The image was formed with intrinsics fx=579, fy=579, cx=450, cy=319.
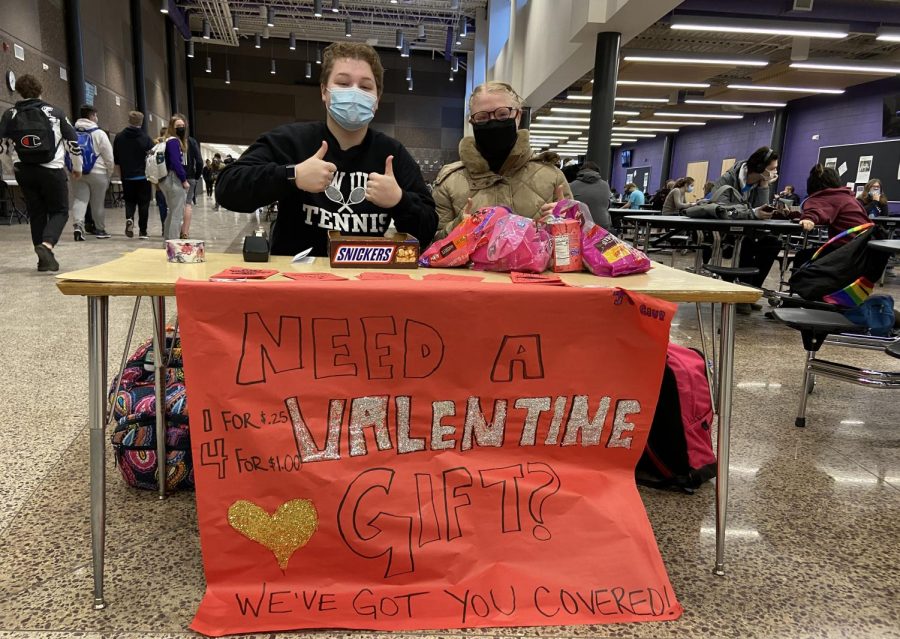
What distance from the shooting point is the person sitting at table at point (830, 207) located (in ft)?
13.7

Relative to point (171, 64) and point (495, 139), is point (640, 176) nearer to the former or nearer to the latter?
point (171, 64)

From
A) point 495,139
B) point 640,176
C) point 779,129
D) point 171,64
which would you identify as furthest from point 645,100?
point 495,139

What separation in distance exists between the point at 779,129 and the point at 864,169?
299 cm

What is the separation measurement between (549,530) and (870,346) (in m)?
1.94

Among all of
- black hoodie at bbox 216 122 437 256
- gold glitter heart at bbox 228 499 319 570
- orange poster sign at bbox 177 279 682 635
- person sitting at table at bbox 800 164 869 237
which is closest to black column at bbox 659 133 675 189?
person sitting at table at bbox 800 164 869 237

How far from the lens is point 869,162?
12352mm

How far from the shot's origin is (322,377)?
1244mm

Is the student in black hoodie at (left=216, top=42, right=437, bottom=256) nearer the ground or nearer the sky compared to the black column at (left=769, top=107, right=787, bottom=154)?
nearer the ground

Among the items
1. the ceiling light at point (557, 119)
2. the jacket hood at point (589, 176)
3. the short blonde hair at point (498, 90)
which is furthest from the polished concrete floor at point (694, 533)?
the ceiling light at point (557, 119)

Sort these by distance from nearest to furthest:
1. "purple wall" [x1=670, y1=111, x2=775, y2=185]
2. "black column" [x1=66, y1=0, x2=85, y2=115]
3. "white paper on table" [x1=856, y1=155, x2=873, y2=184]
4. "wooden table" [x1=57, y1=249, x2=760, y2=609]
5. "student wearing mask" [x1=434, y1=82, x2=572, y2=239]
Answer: "wooden table" [x1=57, y1=249, x2=760, y2=609], "student wearing mask" [x1=434, y1=82, x2=572, y2=239], "black column" [x1=66, y1=0, x2=85, y2=115], "white paper on table" [x1=856, y1=155, x2=873, y2=184], "purple wall" [x1=670, y1=111, x2=775, y2=185]

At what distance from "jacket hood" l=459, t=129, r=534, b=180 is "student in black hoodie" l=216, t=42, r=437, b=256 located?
0.32 metres

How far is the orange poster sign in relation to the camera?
3.98 ft

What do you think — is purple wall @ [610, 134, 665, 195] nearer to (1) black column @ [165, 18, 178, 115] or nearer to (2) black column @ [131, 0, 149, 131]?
(1) black column @ [165, 18, 178, 115]

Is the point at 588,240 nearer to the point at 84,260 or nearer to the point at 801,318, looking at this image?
the point at 801,318
